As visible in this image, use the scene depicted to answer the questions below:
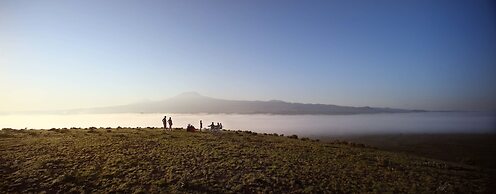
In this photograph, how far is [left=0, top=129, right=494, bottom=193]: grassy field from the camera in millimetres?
19859

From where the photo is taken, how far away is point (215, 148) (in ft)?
96.5

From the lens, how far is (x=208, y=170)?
2259cm

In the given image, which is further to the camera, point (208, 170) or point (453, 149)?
point (453, 149)

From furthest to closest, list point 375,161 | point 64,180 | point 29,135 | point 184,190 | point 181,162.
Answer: point 29,135 < point 375,161 < point 181,162 < point 64,180 < point 184,190

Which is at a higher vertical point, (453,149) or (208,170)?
(208,170)

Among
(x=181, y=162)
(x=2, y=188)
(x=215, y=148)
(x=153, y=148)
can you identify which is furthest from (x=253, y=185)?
(x=2, y=188)

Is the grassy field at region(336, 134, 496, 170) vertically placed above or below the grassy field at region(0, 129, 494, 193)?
below

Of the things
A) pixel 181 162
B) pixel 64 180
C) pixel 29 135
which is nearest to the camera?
pixel 64 180

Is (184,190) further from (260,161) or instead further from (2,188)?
(2,188)

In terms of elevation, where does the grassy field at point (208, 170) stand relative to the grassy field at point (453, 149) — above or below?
above

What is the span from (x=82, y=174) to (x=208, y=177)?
8062 millimetres

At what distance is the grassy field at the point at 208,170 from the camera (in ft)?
65.2

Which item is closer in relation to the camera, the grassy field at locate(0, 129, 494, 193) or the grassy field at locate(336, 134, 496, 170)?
Result: the grassy field at locate(0, 129, 494, 193)

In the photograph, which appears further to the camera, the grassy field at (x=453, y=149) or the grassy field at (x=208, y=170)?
the grassy field at (x=453, y=149)
